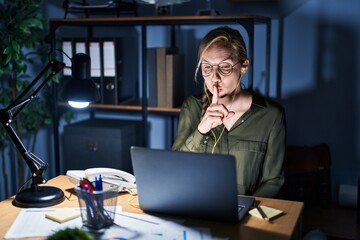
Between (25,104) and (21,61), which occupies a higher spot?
(21,61)

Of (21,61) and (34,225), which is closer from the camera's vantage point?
(34,225)

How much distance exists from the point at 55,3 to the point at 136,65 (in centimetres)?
71

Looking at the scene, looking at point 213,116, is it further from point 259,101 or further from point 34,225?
point 34,225

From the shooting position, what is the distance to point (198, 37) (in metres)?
2.81

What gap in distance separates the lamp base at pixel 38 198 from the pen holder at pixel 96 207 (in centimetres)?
23

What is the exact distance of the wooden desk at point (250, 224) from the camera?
1.26 meters

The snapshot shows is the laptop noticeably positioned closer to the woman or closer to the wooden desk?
the wooden desk

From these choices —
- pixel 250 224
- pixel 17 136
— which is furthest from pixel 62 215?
pixel 250 224

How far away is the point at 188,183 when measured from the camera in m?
1.29

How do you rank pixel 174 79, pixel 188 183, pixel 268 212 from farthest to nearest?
1. pixel 174 79
2. pixel 268 212
3. pixel 188 183

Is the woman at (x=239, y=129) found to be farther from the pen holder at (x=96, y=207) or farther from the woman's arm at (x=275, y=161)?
the pen holder at (x=96, y=207)

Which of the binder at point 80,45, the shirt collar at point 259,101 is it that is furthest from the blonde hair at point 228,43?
the binder at point 80,45

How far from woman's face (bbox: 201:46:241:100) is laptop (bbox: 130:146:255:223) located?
658mm

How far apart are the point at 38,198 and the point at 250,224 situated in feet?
2.18
